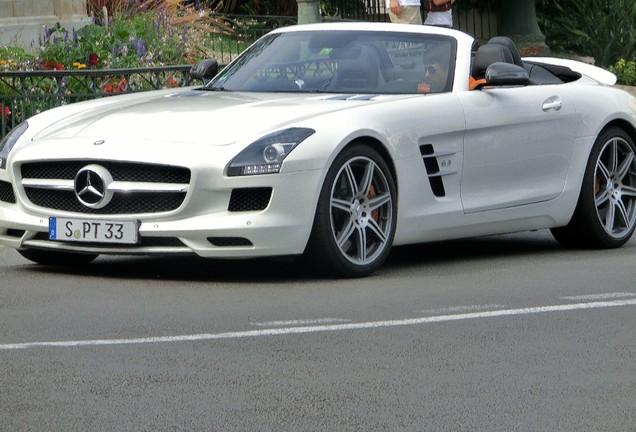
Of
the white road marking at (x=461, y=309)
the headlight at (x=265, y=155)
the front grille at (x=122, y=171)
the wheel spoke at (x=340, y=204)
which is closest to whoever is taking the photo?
the white road marking at (x=461, y=309)

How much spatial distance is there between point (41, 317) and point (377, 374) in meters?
1.96

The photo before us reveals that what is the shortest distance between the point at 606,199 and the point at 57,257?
11.3 ft

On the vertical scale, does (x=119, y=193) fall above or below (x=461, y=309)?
above

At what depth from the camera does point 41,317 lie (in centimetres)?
775

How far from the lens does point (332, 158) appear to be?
886cm

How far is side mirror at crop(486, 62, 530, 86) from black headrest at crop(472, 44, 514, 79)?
40 centimetres

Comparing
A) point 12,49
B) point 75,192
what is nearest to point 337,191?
point 75,192

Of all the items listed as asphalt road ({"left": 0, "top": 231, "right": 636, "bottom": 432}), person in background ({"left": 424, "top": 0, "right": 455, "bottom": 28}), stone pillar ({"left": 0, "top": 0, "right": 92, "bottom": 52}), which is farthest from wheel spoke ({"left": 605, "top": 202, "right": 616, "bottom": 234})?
stone pillar ({"left": 0, "top": 0, "right": 92, "bottom": 52})

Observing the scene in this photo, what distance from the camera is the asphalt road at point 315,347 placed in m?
5.78

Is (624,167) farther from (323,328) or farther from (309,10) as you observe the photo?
(309,10)

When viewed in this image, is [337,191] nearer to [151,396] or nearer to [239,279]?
[239,279]

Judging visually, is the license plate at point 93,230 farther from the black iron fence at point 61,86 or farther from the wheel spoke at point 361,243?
the black iron fence at point 61,86

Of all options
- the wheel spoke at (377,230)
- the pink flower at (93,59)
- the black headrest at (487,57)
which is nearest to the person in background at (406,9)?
the pink flower at (93,59)

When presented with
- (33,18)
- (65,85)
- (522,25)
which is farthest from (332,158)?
(522,25)
